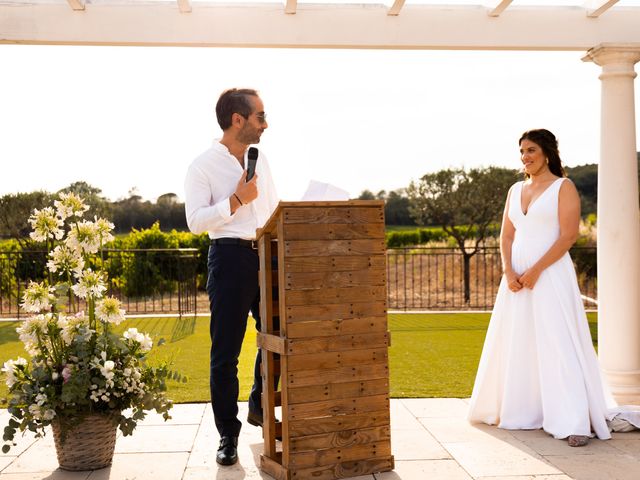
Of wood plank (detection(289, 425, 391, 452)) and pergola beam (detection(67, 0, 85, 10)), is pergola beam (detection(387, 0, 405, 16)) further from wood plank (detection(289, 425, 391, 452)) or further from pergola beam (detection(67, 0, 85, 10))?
wood plank (detection(289, 425, 391, 452))

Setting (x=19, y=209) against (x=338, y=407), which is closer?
(x=338, y=407)

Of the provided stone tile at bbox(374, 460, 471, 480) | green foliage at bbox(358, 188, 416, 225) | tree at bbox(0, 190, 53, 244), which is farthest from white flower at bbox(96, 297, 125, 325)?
green foliage at bbox(358, 188, 416, 225)

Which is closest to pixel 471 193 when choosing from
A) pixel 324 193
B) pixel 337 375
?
pixel 324 193

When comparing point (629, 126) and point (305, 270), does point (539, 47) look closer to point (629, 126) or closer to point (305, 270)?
point (629, 126)

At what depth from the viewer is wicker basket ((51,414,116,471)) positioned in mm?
3766

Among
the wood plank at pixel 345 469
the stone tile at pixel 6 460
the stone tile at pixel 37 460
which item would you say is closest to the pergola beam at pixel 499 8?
the wood plank at pixel 345 469

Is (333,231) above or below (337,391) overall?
above

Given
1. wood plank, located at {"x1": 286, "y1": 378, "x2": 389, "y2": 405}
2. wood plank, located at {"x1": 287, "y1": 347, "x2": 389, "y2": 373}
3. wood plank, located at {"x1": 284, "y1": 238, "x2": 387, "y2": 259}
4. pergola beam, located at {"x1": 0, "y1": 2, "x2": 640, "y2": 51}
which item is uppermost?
pergola beam, located at {"x1": 0, "y1": 2, "x2": 640, "y2": 51}

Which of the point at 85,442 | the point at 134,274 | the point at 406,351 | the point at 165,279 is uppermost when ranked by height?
the point at 134,274

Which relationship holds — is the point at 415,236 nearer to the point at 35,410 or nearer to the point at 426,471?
the point at 426,471

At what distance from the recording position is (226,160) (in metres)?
4.02

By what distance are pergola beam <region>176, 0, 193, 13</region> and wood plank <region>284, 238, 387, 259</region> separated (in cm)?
204

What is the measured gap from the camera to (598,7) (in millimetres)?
5199

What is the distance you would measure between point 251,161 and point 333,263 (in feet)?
2.05
